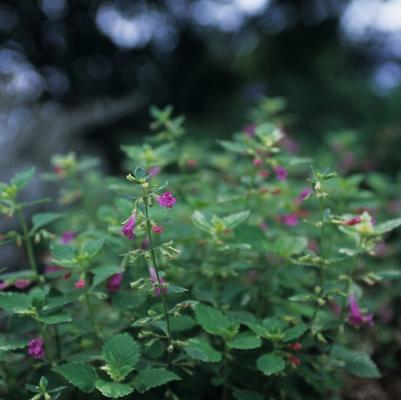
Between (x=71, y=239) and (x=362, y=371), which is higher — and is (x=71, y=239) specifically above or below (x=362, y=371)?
above

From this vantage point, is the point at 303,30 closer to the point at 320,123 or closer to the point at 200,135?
the point at 320,123

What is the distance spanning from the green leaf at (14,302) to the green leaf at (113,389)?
300 mm

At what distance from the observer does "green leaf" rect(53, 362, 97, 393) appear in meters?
1.44

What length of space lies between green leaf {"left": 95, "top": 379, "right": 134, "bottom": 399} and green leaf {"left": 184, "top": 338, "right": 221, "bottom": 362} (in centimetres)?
17

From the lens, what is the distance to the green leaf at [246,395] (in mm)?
1614

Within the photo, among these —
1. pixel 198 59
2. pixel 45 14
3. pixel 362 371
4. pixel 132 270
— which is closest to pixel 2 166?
pixel 45 14

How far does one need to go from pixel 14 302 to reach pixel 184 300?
506 mm

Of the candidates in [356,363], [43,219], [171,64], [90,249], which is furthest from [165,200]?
[171,64]

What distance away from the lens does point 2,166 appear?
14.9 feet

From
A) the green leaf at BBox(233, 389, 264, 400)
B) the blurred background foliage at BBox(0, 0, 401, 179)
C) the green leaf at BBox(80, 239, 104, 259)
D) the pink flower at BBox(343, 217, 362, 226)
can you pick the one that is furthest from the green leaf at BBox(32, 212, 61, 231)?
the blurred background foliage at BBox(0, 0, 401, 179)

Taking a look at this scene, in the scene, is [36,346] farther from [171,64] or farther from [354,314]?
[171,64]

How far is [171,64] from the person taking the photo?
20.5 feet

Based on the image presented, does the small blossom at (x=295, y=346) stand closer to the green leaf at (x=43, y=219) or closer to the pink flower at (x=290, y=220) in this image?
the pink flower at (x=290, y=220)

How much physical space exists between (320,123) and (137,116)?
1.91 meters
